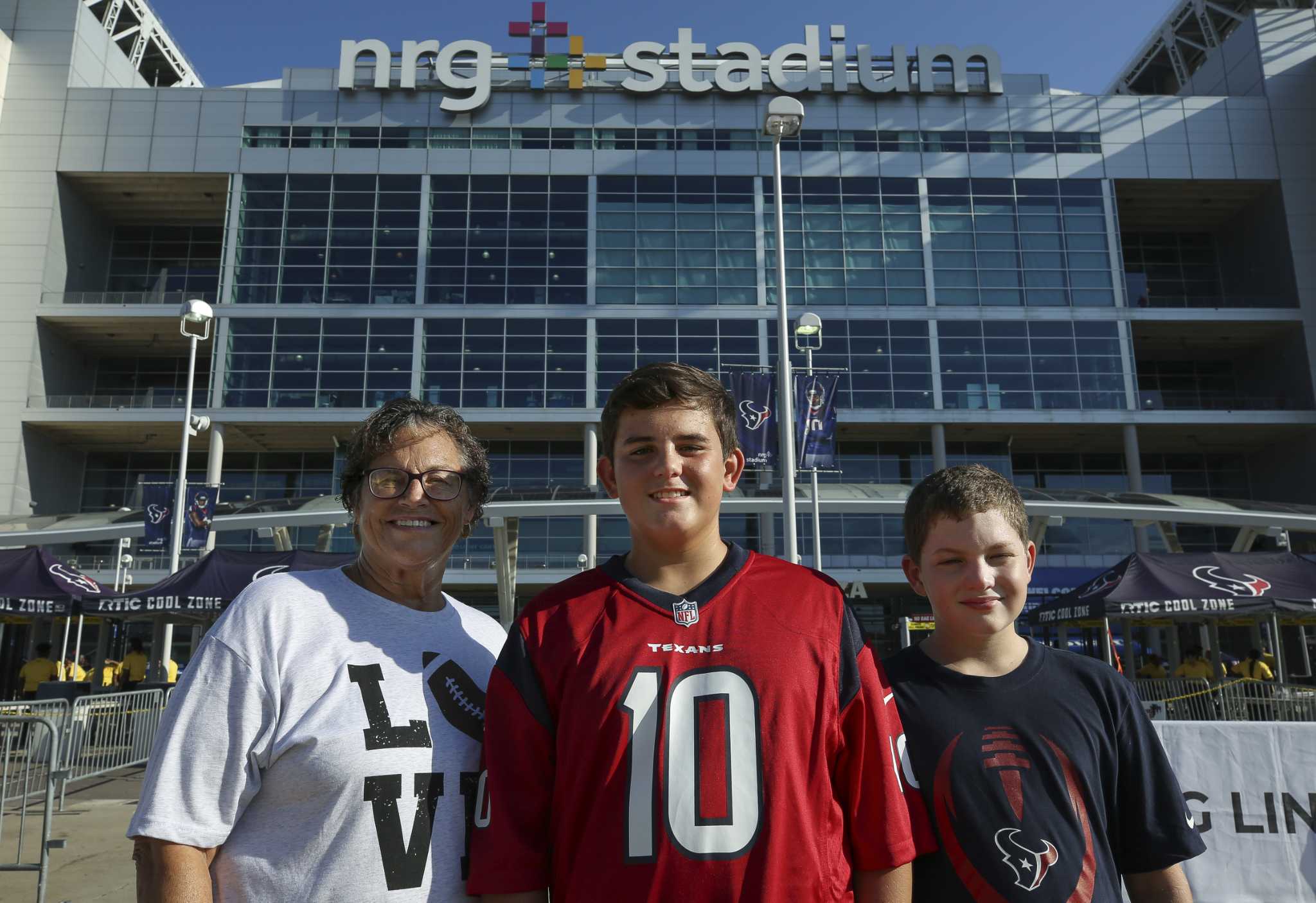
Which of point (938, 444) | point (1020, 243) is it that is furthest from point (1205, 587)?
point (1020, 243)

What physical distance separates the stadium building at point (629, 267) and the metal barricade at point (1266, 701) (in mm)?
21996

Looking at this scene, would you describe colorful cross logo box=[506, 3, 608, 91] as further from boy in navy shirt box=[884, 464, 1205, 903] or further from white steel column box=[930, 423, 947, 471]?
boy in navy shirt box=[884, 464, 1205, 903]

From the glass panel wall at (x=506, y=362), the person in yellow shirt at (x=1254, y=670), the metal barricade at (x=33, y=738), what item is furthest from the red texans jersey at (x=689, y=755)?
the glass panel wall at (x=506, y=362)

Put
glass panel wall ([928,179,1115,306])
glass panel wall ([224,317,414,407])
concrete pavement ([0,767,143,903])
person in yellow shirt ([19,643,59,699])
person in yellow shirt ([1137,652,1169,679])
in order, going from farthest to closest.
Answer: glass panel wall ([928,179,1115,306]) → glass panel wall ([224,317,414,407]) → person in yellow shirt ([1137,652,1169,679]) → person in yellow shirt ([19,643,59,699]) → concrete pavement ([0,767,143,903])

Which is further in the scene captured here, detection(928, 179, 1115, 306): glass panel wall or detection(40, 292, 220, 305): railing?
detection(40, 292, 220, 305): railing

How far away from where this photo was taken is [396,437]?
8.10ft

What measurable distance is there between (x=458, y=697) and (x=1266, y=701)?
15991 mm

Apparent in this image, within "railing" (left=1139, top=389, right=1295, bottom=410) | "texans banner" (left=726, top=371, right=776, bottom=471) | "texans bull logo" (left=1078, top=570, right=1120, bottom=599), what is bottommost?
"texans bull logo" (left=1078, top=570, right=1120, bottom=599)

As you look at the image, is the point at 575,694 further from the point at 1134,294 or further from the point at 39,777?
the point at 1134,294

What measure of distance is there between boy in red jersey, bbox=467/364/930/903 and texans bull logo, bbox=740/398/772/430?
10.6 m

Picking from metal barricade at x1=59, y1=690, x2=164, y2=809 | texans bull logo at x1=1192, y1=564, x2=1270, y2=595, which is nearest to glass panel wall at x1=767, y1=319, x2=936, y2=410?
texans bull logo at x1=1192, y1=564, x2=1270, y2=595

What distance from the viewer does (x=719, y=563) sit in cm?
223

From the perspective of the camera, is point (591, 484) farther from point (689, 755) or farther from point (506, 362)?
point (689, 755)

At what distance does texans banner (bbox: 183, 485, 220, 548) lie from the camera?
803 inches
